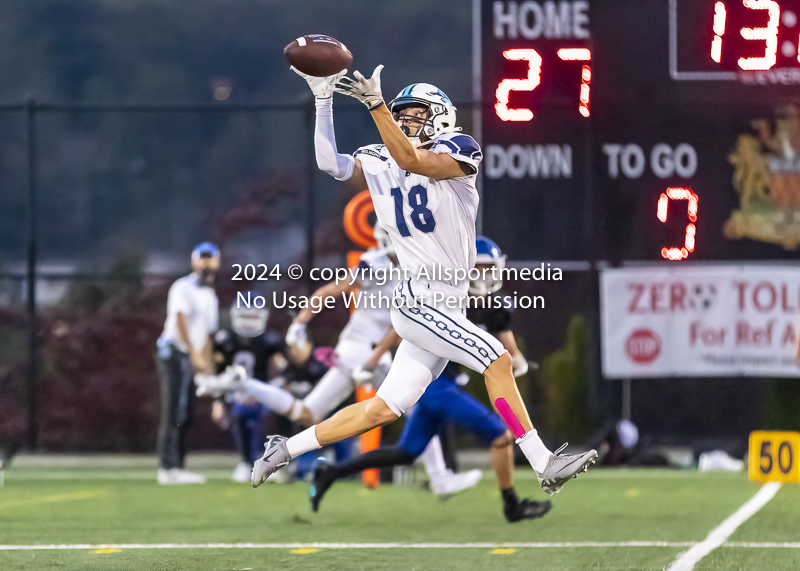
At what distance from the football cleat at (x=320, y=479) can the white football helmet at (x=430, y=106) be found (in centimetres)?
223

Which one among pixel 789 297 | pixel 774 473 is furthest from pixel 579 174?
pixel 774 473

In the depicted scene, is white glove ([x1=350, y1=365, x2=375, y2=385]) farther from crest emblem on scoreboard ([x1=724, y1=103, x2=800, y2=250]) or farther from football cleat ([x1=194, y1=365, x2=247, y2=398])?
crest emblem on scoreboard ([x1=724, y1=103, x2=800, y2=250])

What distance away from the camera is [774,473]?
7090 mm

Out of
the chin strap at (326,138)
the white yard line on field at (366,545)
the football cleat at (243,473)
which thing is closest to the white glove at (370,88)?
the chin strap at (326,138)

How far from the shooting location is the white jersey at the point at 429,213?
512 centimetres

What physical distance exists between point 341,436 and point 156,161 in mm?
7544

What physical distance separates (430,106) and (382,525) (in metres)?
2.54

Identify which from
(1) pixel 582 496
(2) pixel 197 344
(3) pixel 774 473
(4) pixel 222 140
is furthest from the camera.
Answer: (4) pixel 222 140

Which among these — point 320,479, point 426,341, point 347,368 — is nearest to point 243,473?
point 347,368

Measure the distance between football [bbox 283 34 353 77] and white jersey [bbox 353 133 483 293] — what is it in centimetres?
54

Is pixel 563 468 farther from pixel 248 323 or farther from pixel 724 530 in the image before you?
pixel 248 323

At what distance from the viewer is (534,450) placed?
4957 mm

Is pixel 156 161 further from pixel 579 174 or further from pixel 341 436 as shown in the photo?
pixel 341 436

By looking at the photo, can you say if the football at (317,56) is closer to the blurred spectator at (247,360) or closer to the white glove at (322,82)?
the white glove at (322,82)
